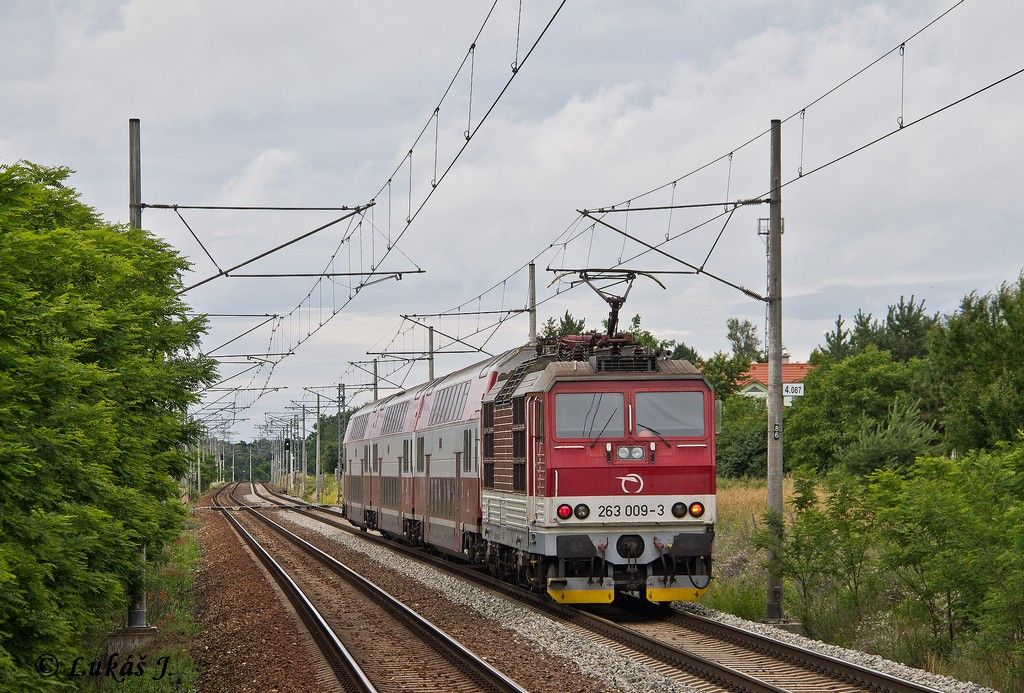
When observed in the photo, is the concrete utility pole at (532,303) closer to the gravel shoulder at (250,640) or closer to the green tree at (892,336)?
the gravel shoulder at (250,640)

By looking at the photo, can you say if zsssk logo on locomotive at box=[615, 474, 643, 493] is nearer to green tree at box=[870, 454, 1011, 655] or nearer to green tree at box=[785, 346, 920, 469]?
green tree at box=[870, 454, 1011, 655]

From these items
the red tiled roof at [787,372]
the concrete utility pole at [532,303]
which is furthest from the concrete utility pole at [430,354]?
the red tiled roof at [787,372]

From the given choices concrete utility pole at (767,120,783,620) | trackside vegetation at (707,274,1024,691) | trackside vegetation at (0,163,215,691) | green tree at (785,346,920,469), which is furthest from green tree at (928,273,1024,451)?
trackside vegetation at (0,163,215,691)

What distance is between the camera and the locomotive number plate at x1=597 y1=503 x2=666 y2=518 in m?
17.7

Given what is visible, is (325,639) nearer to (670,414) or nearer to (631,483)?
(631,483)

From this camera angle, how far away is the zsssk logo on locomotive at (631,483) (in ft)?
58.4

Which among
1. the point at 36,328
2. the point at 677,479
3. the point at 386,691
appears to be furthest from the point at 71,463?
the point at 677,479

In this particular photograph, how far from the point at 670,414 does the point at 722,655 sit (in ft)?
14.8

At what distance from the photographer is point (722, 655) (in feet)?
47.6

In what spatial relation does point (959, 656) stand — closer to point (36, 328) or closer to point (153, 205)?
point (36, 328)

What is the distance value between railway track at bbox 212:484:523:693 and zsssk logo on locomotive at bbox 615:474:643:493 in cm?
318

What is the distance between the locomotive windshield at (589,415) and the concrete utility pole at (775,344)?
215cm

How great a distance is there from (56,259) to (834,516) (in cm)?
1201

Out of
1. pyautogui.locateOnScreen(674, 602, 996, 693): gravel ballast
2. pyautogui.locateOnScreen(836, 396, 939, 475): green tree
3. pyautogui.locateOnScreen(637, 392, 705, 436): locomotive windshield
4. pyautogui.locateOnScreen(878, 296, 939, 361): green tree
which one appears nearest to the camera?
pyautogui.locateOnScreen(674, 602, 996, 693): gravel ballast
